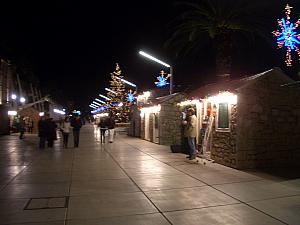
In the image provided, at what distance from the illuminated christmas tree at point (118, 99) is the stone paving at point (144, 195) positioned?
129 ft

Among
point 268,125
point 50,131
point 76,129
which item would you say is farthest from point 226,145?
point 50,131

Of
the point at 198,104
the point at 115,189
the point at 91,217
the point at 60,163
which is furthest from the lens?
the point at 198,104

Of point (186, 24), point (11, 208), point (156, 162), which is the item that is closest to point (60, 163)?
point (156, 162)

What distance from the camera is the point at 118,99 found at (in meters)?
52.2

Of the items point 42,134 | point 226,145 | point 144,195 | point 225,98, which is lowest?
point 144,195

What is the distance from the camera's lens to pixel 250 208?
6109mm

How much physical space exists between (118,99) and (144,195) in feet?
149

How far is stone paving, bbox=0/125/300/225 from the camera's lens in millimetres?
5609

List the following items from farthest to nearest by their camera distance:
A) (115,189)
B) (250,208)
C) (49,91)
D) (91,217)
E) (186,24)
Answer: (49,91), (186,24), (115,189), (250,208), (91,217)

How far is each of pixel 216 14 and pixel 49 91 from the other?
239ft

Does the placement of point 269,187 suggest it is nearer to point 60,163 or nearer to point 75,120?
point 60,163

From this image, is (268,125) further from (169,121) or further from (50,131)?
(50,131)

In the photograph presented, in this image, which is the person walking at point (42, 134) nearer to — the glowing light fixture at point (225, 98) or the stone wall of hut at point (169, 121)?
the stone wall of hut at point (169, 121)

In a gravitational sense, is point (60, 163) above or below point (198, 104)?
below
